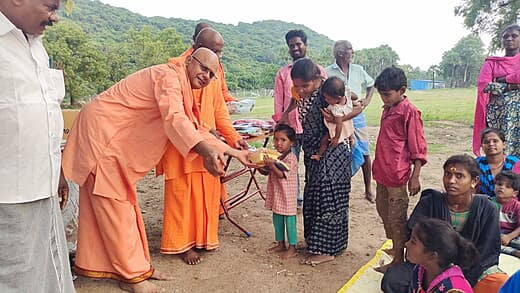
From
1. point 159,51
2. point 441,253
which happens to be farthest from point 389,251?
point 159,51

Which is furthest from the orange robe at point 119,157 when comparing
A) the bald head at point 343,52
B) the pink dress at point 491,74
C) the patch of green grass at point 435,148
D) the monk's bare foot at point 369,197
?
the patch of green grass at point 435,148

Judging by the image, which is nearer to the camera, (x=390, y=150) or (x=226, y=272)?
(x=390, y=150)

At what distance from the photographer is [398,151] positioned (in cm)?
317

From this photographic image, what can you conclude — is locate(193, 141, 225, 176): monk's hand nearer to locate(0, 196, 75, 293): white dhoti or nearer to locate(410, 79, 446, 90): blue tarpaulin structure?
locate(0, 196, 75, 293): white dhoti

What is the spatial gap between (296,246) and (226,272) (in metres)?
0.73

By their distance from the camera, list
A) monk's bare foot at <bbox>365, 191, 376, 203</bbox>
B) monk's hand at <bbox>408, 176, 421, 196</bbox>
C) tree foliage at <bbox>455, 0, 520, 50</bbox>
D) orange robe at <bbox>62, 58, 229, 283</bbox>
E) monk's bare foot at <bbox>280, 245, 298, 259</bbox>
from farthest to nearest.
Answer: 1. tree foliage at <bbox>455, 0, 520, 50</bbox>
2. monk's bare foot at <bbox>365, 191, 376, 203</bbox>
3. monk's bare foot at <bbox>280, 245, 298, 259</bbox>
4. monk's hand at <bbox>408, 176, 421, 196</bbox>
5. orange robe at <bbox>62, 58, 229, 283</bbox>

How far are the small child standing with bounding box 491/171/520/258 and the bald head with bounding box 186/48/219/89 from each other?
230 cm

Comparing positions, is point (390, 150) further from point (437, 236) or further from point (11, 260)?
point (11, 260)

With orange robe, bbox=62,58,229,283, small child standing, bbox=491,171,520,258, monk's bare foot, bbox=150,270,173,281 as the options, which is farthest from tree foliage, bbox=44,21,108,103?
small child standing, bbox=491,171,520,258

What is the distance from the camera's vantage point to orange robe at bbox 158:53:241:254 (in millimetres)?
3492

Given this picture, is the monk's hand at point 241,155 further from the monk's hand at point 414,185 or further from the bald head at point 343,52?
the bald head at point 343,52

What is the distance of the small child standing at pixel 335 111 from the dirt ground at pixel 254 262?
36.8 inches

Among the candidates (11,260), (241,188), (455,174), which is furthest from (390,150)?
(241,188)

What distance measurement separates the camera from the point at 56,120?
200cm
